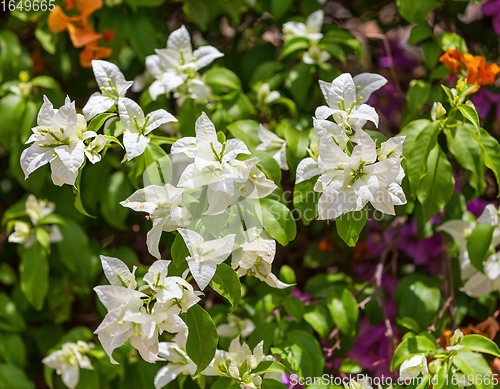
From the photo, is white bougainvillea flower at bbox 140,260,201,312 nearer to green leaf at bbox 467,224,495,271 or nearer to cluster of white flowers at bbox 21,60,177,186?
cluster of white flowers at bbox 21,60,177,186

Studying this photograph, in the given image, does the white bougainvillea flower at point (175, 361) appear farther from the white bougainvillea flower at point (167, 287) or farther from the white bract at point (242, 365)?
the white bougainvillea flower at point (167, 287)

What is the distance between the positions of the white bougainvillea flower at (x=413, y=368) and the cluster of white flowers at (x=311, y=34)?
0.66m

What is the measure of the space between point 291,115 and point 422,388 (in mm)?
710

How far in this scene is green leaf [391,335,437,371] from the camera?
3.01ft

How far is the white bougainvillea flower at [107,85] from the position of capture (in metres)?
0.88

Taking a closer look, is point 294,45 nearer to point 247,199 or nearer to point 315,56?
point 315,56

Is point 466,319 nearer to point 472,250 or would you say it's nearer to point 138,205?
point 472,250

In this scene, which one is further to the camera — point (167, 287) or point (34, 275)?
point (34, 275)

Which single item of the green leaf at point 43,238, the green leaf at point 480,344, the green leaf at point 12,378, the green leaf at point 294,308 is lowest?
the green leaf at point 12,378

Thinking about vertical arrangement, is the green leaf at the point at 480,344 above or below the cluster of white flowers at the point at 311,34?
below

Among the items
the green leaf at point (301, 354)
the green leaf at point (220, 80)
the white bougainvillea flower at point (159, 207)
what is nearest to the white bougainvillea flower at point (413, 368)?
the green leaf at point (301, 354)

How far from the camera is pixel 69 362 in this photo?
1.11 m

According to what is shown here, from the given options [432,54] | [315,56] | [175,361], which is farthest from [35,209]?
[432,54]

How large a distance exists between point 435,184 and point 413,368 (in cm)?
34
